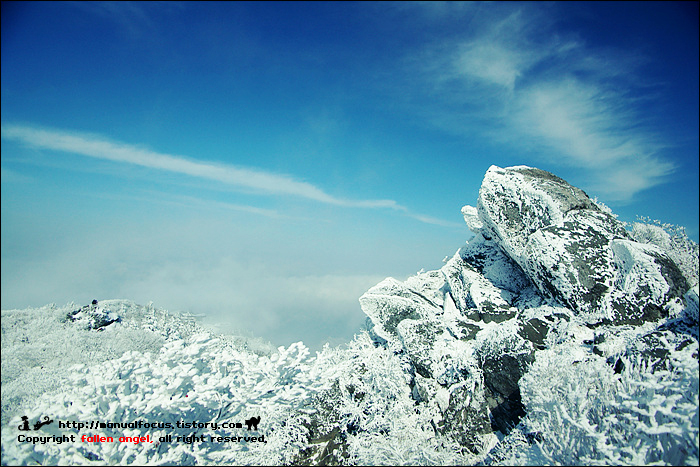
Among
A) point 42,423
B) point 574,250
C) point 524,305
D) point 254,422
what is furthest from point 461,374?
point 42,423

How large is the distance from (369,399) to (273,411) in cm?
341

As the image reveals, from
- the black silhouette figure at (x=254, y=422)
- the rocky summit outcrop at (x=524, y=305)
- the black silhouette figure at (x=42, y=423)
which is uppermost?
the rocky summit outcrop at (x=524, y=305)

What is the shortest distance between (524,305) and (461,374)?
3.68m

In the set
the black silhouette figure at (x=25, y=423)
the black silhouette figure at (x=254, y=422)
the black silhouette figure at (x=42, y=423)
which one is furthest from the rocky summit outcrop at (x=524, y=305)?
the black silhouette figure at (x=25, y=423)

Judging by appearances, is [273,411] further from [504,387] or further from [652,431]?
[652,431]

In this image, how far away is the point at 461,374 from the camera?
11.0 m

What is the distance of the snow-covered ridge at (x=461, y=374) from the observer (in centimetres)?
755

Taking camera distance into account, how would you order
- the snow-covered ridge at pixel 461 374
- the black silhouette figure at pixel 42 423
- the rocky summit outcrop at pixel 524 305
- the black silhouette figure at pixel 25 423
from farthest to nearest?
the rocky summit outcrop at pixel 524 305
the snow-covered ridge at pixel 461 374
the black silhouette figure at pixel 42 423
the black silhouette figure at pixel 25 423

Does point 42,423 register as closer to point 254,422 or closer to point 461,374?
point 254,422

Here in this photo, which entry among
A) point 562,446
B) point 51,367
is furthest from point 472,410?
point 51,367

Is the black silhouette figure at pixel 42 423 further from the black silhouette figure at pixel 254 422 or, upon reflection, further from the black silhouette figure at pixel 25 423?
the black silhouette figure at pixel 254 422

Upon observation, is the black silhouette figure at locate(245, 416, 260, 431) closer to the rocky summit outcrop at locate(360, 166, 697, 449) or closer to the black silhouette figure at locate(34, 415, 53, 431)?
the black silhouette figure at locate(34, 415, 53, 431)

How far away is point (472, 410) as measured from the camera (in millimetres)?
10336

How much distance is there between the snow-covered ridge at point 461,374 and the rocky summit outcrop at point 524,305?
0.04m
